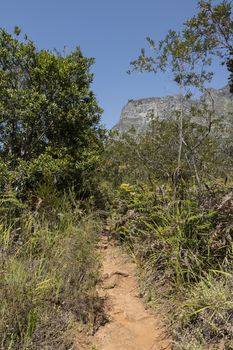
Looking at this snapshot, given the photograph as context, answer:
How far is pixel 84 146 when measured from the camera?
22.8 ft

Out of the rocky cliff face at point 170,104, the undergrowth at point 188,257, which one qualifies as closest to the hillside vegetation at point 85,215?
the undergrowth at point 188,257

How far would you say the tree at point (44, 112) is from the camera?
5977 mm

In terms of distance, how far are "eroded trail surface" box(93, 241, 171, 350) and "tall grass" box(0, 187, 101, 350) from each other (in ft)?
0.62

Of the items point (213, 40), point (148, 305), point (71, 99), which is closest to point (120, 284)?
point (148, 305)

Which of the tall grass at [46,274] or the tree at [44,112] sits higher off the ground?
the tree at [44,112]

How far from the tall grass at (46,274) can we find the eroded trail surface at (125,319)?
0.19 metres

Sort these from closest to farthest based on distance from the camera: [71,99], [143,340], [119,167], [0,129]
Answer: [143,340] → [0,129] → [71,99] → [119,167]

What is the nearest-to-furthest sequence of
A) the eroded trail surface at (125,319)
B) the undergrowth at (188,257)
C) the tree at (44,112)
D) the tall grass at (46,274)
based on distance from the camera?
the tall grass at (46,274) → the undergrowth at (188,257) → the eroded trail surface at (125,319) → the tree at (44,112)

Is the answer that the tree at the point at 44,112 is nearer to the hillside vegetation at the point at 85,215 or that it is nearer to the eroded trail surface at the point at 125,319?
the hillside vegetation at the point at 85,215

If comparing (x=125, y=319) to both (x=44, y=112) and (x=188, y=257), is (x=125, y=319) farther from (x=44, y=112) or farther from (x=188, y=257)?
(x=44, y=112)

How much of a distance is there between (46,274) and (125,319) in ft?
3.28

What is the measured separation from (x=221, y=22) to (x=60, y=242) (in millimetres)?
4302

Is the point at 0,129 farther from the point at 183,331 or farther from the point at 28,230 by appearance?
the point at 183,331

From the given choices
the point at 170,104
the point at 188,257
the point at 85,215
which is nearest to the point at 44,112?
the point at 85,215
